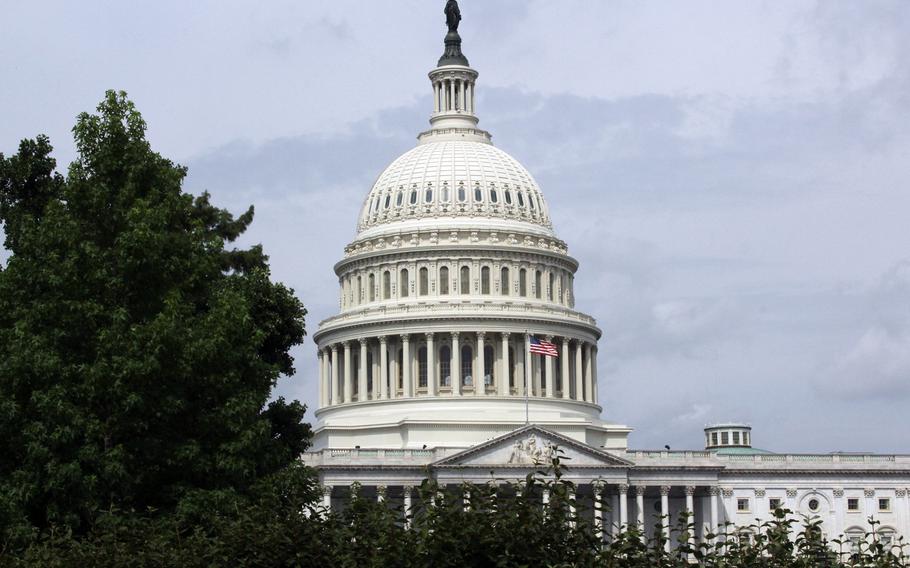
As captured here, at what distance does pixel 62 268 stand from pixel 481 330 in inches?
4098

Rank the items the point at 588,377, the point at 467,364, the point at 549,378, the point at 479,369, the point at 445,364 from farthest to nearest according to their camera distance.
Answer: the point at 588,377 → the point at 445,364 → the point at 549,378 → the point at 467,364 → the point at 479,369

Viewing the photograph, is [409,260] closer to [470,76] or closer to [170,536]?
[470,76]

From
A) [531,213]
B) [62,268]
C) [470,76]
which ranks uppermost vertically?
[470,76]

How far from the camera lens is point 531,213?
17062 cm

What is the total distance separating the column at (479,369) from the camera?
15988 centimetres

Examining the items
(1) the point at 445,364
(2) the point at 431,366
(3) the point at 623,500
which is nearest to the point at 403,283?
(1) the point at 445,364

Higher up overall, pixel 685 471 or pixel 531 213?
pixel 531 213

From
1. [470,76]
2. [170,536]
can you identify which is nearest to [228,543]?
[170,536]

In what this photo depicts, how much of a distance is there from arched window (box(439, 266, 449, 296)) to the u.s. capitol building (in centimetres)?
13

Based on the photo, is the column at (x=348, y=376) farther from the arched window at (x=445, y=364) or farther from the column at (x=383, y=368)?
the arched window at (x=445, y=364)

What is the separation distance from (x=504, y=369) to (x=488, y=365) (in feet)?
9.70

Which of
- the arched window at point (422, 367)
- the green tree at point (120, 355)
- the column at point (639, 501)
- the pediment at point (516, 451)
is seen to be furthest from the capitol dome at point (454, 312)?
the green tree at point (120, 355)

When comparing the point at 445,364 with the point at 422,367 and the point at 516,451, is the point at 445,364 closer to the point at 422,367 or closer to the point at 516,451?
the point at 422,367

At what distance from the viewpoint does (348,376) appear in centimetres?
16662
